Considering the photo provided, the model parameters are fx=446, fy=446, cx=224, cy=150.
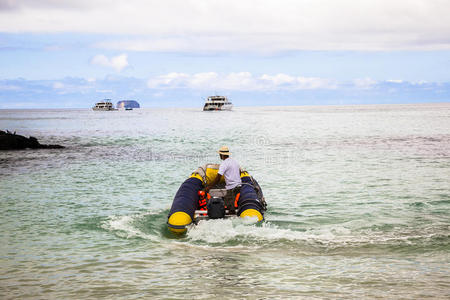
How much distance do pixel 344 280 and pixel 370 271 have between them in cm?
69

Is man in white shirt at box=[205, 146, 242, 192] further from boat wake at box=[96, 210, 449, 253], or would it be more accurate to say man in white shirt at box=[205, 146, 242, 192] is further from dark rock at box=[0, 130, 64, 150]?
dark rock at box=[0, 130, 64, 150]

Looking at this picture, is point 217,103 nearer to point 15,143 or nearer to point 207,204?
point 15,143

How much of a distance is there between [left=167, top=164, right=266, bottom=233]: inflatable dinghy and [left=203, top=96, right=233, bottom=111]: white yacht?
12380cm

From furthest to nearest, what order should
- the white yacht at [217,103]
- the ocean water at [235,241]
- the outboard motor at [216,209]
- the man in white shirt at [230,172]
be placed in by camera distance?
the white yacht at [217,103] → the man in white shirt at [230,172] → the outboard motor at [216,209] → the ocean water at [235,241]

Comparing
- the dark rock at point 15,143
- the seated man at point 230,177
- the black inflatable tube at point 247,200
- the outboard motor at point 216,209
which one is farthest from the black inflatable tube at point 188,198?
the dark rock at point 15,143

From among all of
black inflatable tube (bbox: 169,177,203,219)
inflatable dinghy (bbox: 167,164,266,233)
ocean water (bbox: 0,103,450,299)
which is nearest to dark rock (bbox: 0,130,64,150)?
ocean water (bbox: 0,103,450,299)

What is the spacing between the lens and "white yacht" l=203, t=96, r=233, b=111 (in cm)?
13538

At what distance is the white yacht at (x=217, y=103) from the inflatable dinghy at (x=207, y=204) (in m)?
124

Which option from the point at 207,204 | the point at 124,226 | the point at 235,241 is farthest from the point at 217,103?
the point at 235,241

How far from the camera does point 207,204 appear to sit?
1012 centimetres

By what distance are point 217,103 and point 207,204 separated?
419 ft

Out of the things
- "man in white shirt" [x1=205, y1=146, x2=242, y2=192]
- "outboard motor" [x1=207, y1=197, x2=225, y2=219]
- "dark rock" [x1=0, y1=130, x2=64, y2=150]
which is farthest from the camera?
"dark rock" [x1=0, y1=130, x2=64, y2=150]

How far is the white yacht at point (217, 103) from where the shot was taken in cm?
13538

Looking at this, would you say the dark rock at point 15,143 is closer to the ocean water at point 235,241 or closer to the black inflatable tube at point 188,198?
the ocean water at point 235,241
